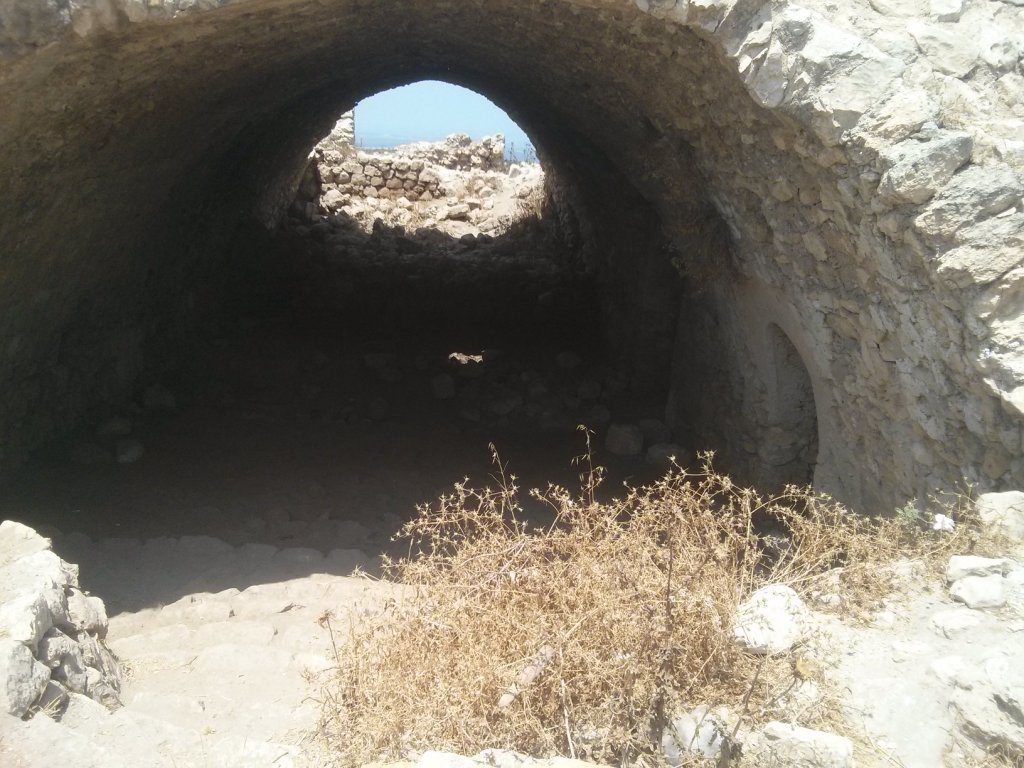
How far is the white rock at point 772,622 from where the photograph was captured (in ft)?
9.20

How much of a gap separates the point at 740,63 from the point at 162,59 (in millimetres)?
2627

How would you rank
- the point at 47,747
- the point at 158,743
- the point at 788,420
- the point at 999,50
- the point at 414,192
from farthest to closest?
the point at 414,192, the point at 788,420, the point at 999,50, the point at 158,743, the point at 47,747

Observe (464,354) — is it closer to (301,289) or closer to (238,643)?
(301,289)

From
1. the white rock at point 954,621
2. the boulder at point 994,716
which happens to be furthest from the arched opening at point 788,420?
the boulder at point 994,716

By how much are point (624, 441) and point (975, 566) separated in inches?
150

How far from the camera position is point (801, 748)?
2447 millimetres

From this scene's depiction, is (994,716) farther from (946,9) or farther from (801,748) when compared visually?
(946,9)

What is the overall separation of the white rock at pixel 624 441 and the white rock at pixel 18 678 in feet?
15.1

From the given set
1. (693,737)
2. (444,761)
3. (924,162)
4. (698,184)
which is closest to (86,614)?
(444,761)

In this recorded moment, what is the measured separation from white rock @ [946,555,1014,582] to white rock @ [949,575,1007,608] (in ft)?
0.11

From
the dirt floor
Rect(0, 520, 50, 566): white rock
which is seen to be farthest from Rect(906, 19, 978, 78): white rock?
Rect(0, 520, 50, 566): white rock

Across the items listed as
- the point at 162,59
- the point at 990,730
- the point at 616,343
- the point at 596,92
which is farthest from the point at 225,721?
the point at 616,343

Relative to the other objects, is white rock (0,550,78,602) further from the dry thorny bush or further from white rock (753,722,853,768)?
white rock (753,722,853,768)

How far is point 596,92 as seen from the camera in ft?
17.4
